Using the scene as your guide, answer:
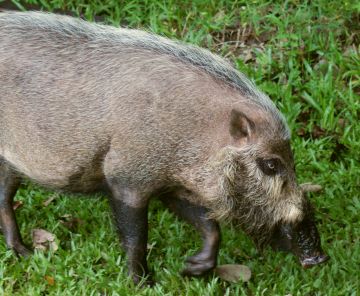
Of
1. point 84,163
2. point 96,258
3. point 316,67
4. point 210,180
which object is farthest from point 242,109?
point 316,67

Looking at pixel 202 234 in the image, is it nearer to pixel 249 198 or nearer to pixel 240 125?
pixel 249 198

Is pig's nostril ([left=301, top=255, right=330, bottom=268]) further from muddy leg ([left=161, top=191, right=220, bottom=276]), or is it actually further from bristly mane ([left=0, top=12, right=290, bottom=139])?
bristly mane ([left=0, top=12, right=290, bottom=139])

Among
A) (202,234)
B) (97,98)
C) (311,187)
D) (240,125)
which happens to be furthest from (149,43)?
(311,187)

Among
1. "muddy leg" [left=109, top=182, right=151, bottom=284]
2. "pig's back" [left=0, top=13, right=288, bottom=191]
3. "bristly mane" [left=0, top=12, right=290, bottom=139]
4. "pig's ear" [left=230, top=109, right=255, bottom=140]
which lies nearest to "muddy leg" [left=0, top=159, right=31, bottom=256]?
"pig's back" [left=0, top=13, right=288, bottom=191]

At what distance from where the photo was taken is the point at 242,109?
564 centimetres

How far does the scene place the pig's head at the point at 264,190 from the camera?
5.59 metres

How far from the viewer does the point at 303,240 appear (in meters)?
5.87

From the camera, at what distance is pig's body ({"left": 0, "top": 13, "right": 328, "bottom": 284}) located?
222 inches

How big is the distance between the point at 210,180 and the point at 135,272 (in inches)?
30.9

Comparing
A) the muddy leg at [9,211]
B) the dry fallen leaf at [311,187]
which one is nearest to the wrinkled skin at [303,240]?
the dry fallen leaf at [311,187]

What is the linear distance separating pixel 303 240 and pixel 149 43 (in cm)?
152

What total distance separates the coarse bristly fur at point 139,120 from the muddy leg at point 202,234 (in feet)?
0.47

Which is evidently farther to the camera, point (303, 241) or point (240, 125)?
point (303, 241)

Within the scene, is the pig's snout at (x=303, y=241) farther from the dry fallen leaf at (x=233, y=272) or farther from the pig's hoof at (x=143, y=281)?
the pig's hoof at (x=143, y=281)
